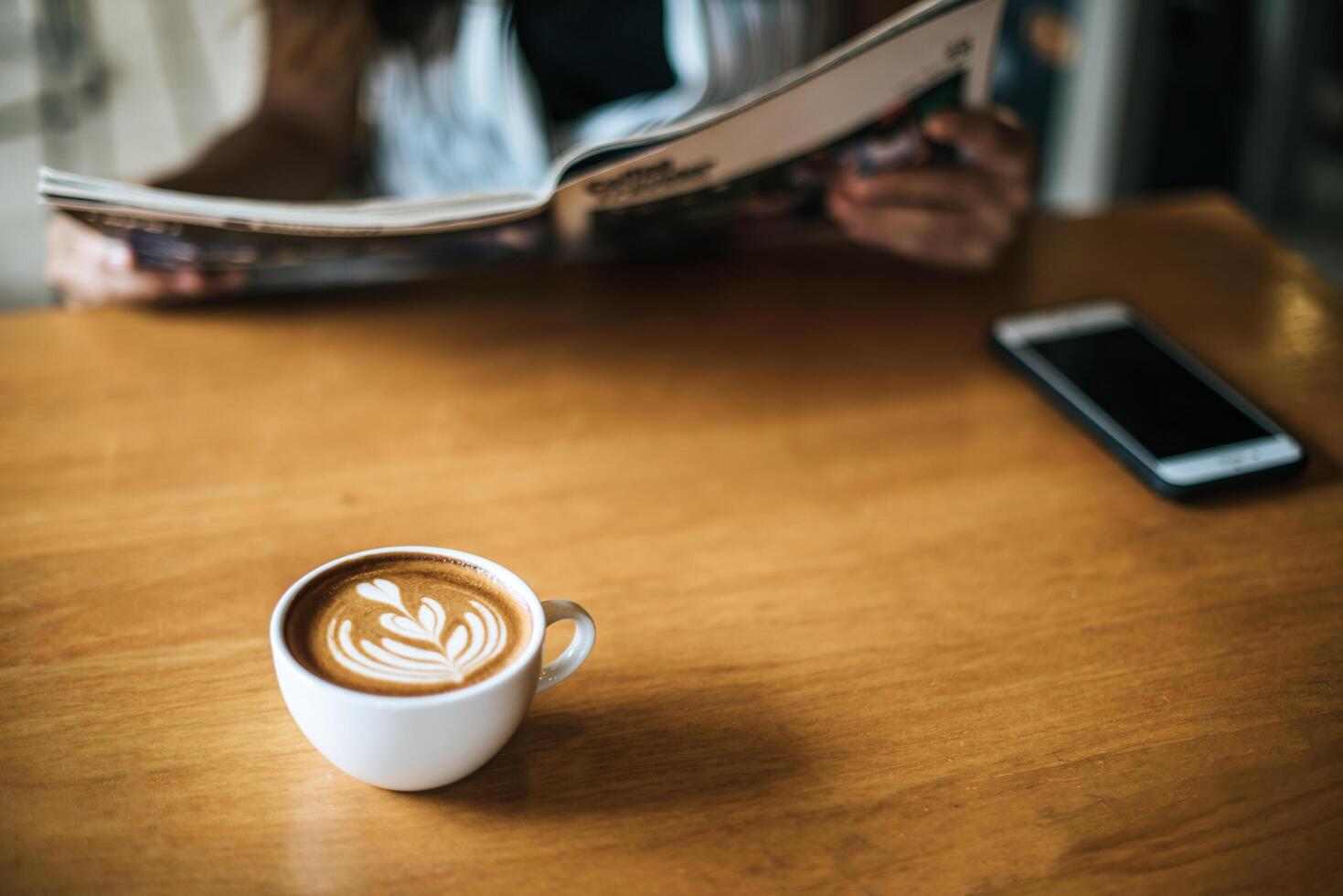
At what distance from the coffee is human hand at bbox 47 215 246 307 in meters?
0.44

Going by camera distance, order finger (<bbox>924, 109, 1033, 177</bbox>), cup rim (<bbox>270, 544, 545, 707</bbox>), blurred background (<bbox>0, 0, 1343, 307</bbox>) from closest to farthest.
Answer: cup rim (<bbox>270, 544, 545, 707</bbox>) → finger (<bbox>924, 109, 1033, 177</bbox>) → blurred background (<bbox>0, 0, 1343, 307</bbox>)

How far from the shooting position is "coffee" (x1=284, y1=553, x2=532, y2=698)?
0.37 meters

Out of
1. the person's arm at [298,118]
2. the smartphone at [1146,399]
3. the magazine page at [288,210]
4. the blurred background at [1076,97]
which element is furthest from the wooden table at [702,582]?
the blurred background at [1076,97]

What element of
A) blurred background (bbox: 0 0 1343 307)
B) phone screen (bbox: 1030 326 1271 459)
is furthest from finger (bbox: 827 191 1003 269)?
blurred background (bbox: 0 0 1343 307)

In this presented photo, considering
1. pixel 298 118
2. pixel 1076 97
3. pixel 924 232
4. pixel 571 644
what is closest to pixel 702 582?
pixel 571 644

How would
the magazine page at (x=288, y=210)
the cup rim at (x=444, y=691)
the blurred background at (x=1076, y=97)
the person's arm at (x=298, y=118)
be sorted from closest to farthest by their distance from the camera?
the cup rim at (x=444, y=691)
the magazine page at (x=288, y=210)
the person's arm at (x=298, y=118)
the blurred background at (x=1076, y=97)

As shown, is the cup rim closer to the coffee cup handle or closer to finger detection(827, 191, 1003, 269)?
the coffee cup handle

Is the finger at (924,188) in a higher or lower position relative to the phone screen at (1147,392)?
higher

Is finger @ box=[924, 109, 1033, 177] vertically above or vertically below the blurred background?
above

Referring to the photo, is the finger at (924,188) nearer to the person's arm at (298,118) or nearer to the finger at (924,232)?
the finger at (924,232)

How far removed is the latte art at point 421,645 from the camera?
37 centimetres

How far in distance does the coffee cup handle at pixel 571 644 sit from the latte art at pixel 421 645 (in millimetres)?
24

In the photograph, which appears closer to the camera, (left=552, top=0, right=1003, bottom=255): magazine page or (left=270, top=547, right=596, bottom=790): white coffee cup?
(left=270, top=547, right=596, bottom=790): white coffee cup

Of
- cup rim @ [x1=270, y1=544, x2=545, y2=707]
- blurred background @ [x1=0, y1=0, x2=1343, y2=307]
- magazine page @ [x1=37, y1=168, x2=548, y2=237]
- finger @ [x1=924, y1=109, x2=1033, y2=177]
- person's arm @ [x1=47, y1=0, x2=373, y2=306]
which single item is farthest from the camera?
blurred background @ [x1=0, y1=0, x2=1343, y2=307]
